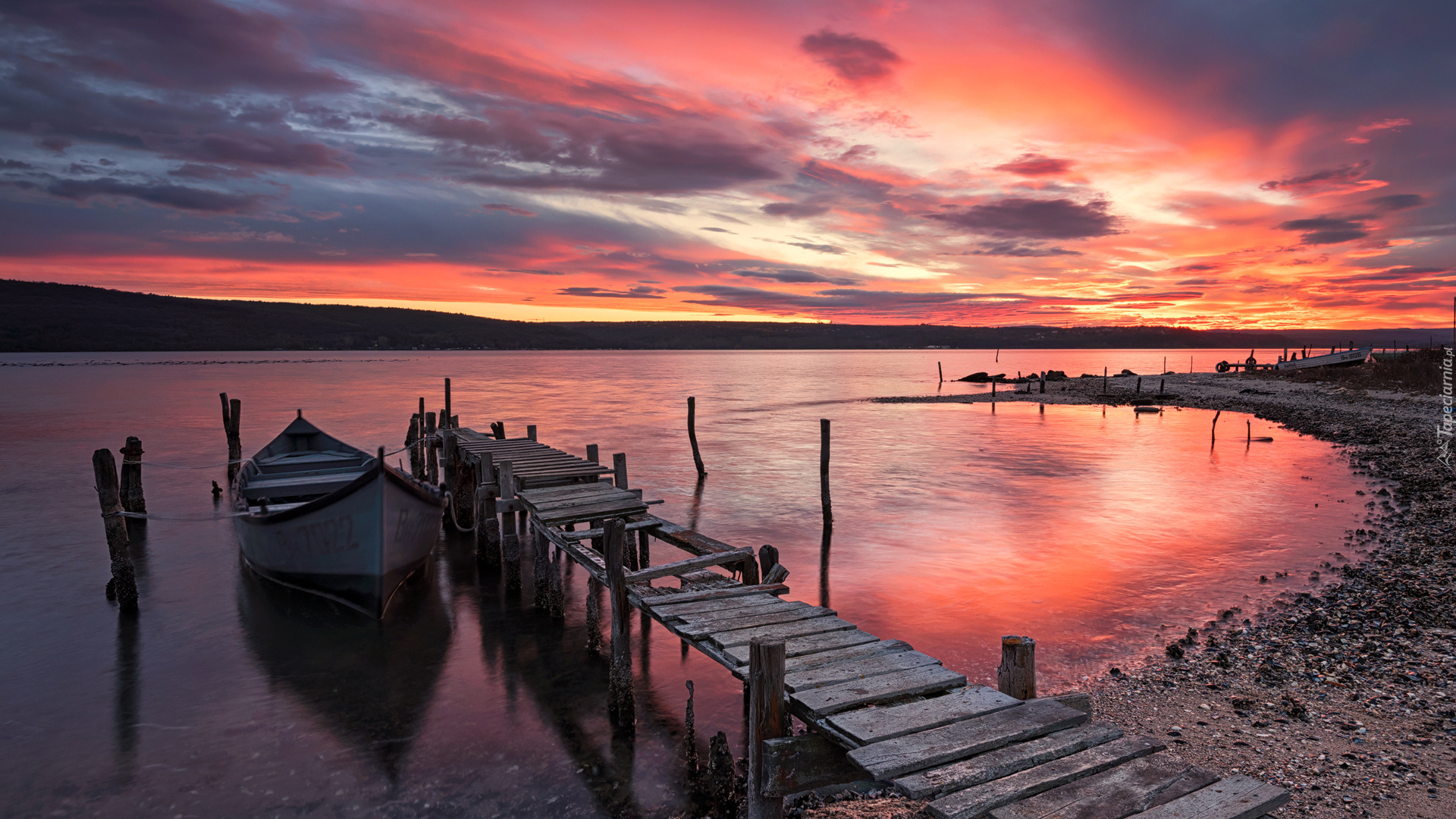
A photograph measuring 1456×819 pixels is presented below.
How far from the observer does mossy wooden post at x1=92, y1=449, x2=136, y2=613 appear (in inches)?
470

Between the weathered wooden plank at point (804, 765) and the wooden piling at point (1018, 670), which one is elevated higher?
the wooden piling at point (1018, 670)

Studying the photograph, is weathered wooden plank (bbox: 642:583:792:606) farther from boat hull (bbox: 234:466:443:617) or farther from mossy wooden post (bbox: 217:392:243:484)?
mossy wooden post (bbox: 217:392:243:484)

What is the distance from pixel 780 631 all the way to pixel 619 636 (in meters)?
2.41

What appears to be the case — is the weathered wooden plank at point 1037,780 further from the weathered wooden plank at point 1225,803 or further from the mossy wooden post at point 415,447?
the mossy wooden post at point 415,447

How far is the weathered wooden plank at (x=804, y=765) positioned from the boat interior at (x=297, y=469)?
10445 millimetres

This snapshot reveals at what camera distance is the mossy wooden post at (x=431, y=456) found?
24016 mm

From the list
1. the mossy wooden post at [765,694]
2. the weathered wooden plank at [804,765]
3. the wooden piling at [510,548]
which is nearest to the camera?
the weathered wooden plank at [804,765]

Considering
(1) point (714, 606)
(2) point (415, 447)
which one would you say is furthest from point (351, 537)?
(2) point (415, 447)

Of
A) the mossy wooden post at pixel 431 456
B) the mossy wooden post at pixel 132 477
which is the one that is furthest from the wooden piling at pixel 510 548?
the mossy wooden post at pixel 431 456

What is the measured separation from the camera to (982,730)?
4.93m

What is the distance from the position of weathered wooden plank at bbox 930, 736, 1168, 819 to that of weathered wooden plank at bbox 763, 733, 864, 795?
113 cm

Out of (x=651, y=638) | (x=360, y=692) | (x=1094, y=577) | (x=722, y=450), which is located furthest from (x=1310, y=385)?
(x=360, y=692)

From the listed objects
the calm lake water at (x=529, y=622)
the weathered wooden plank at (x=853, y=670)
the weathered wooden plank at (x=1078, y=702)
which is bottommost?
the calm lake water at (x=529, y=622)

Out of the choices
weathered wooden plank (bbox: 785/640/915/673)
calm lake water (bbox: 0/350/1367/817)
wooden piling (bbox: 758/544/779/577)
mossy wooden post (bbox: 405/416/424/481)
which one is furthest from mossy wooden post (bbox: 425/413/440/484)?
weathered wooden plank (bbox: 785/640/915/673)
